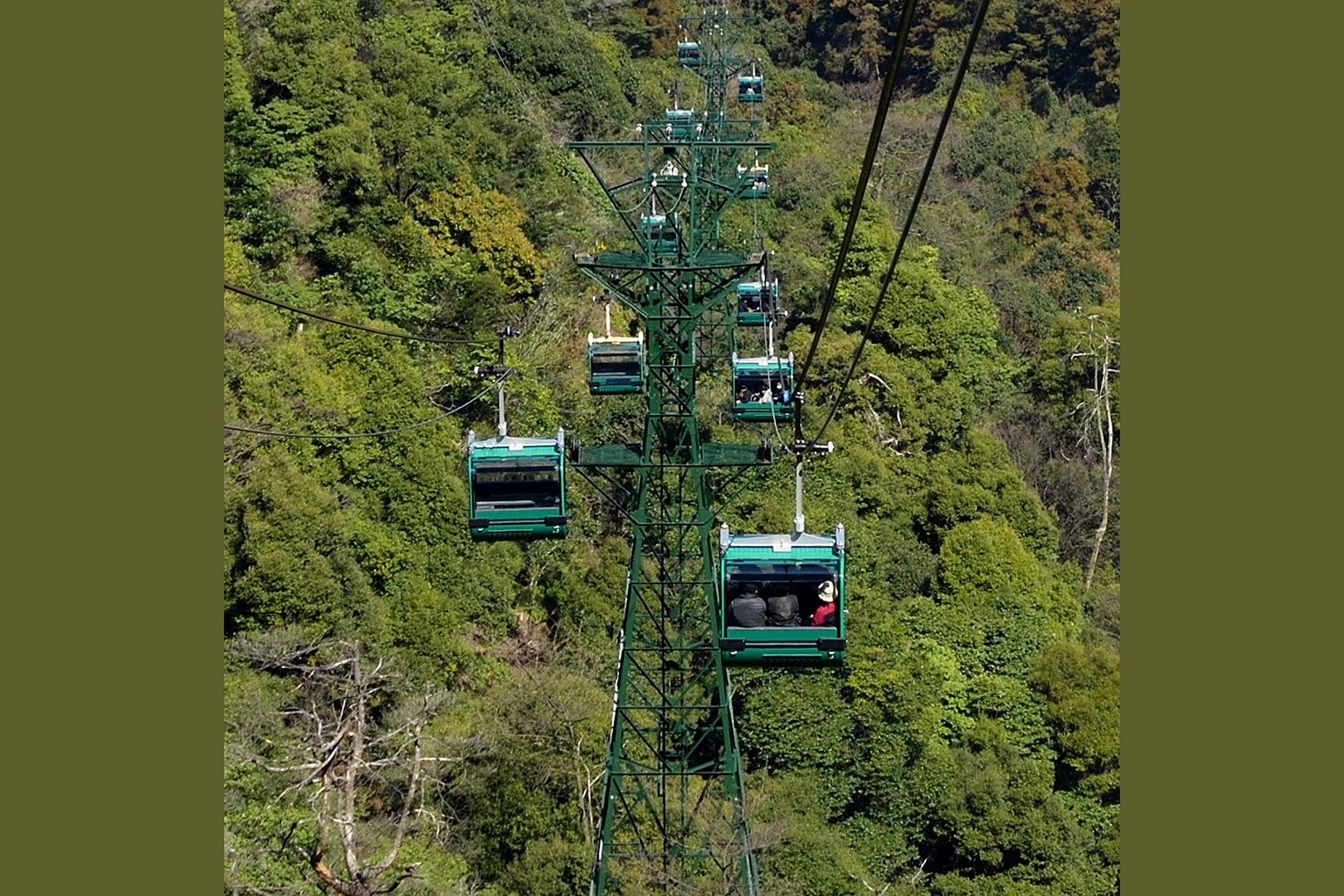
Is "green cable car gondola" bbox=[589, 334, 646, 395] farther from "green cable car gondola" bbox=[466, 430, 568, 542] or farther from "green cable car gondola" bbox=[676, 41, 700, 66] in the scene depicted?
"green cable car gondola" bbox=[676, 41, 700, 66]

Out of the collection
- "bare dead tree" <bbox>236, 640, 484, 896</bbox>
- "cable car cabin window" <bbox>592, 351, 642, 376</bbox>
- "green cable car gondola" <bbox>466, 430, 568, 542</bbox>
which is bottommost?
"bare dead tree" <bbox>236, 640, 484, 896</bbox>

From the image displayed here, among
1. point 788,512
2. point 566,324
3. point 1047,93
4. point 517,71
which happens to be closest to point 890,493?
point 788,512

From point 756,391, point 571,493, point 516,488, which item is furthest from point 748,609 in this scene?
point 571,493

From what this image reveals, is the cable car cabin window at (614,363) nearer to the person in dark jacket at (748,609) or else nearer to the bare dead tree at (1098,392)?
the person in dark jacket at (748,609)

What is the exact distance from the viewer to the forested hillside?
107ft

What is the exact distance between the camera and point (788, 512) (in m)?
38.6

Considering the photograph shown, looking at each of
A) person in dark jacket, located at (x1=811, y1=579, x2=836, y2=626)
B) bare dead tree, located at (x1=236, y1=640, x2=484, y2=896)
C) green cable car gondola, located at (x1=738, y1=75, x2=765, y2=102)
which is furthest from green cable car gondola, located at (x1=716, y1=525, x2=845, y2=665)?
green cable car gondola, located at (x1=738, y1=75, x2=765, y2=102)

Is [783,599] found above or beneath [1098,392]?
beneath

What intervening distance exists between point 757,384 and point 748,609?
35.3 feet

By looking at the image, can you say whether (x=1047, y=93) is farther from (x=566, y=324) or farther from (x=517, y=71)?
(x=566, y=324)

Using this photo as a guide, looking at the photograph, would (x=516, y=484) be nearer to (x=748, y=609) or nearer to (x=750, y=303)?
(x=748, y=609)

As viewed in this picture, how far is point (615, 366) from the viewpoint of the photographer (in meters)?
29.0

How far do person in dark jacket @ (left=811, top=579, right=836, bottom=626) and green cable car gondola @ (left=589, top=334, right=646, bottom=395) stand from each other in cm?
942

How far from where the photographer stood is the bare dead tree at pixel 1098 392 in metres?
47.3
